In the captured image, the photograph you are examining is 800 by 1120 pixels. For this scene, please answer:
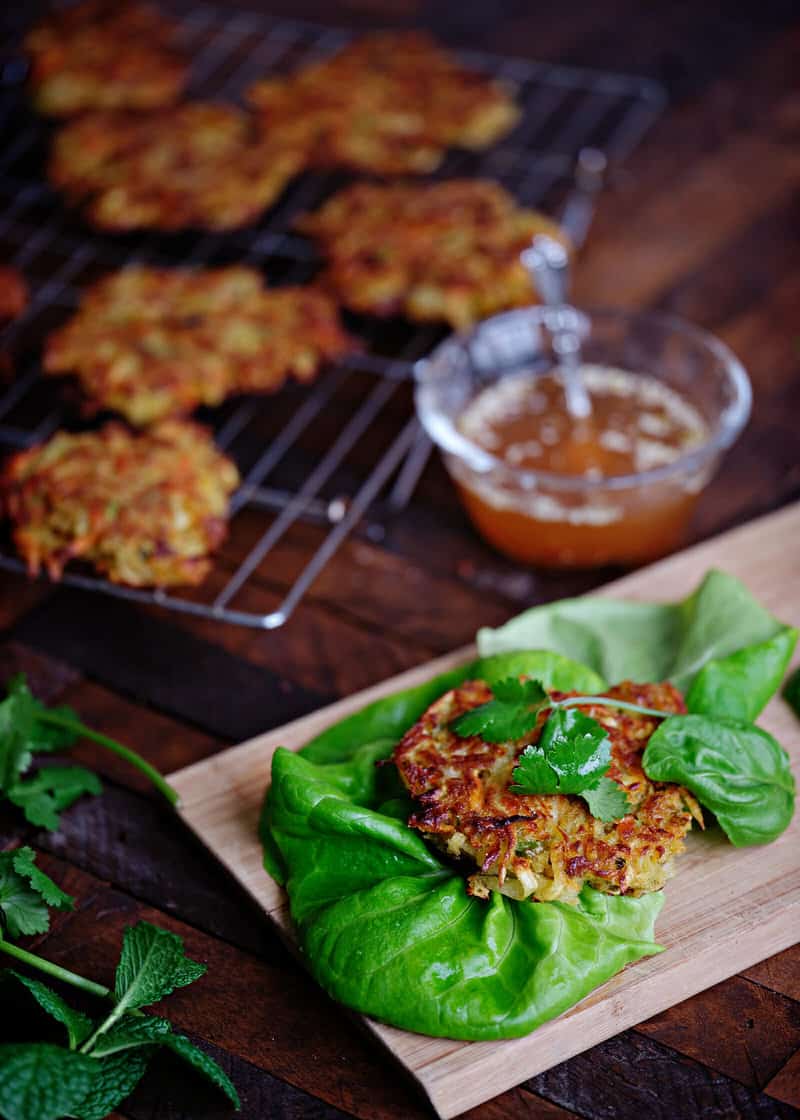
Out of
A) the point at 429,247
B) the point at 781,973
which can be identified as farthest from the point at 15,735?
the point at 429,247

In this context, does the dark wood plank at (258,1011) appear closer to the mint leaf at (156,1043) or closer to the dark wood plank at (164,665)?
the mint leaf at (156,1043)

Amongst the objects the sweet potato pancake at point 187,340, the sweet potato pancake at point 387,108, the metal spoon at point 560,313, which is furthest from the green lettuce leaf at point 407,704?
the sweet potato pancake at point 387,108

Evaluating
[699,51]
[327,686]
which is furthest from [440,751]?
[699,51]

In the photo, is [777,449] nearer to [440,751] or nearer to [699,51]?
[440,751]

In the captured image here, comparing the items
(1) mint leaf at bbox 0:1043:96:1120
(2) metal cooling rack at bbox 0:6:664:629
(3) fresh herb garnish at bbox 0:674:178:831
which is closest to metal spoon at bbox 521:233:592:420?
(2) metal cooling rack at bbox 0:6:664:629

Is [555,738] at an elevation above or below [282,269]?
above

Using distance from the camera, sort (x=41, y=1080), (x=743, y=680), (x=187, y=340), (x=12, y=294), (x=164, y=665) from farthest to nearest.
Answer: (x=12, y=294), (x=187, y=340), (x=164, y=665), (x=743, y=680), (x=41, y=1080)

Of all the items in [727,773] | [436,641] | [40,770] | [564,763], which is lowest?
[436,641]

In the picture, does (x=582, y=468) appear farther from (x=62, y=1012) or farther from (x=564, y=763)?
(x=62, y=1012)
